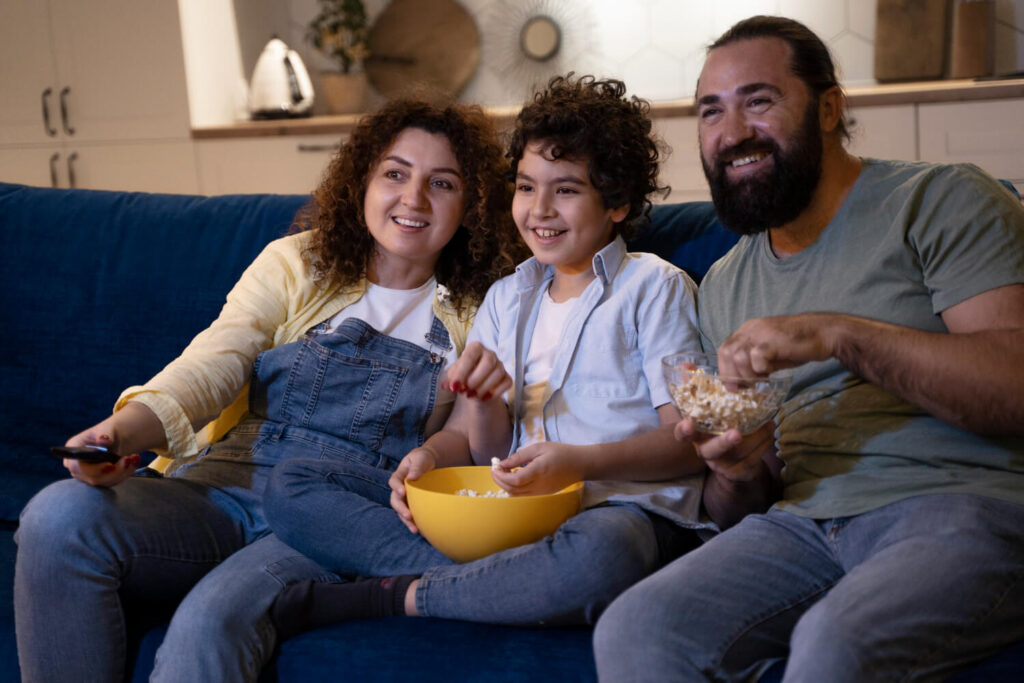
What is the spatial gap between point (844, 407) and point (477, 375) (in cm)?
52

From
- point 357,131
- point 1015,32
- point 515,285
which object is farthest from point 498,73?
point 515,285

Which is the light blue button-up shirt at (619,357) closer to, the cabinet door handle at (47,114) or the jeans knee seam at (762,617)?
the jeans knee seam at (762,617)

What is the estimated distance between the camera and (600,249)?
1.75 metres

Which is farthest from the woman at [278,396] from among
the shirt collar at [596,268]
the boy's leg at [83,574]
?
the shirt collar at [596,268]

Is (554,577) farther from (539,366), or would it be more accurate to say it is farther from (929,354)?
(929,354)

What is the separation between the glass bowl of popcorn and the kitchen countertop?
1520 mm

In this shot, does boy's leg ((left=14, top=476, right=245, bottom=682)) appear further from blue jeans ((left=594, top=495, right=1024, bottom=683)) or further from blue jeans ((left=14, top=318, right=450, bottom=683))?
blue jeans ((left=594, top=495, right=1024, bottom=683))

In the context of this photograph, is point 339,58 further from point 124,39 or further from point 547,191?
point 547,191

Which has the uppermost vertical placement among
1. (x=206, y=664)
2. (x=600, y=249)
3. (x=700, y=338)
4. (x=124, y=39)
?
(x=124, y=39)

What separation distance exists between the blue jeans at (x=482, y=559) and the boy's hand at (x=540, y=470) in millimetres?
64

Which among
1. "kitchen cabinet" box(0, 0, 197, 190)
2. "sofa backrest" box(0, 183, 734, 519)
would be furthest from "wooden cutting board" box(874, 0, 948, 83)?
"kitchen cabinet" box(0, 0, 197, 190)

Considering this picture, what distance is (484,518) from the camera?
4.75 feet

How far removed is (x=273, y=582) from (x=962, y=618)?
901mm

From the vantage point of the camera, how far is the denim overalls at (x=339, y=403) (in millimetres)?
1816
